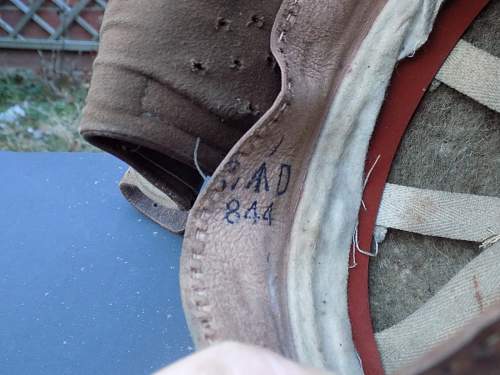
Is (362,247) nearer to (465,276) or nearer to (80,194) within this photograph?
(465,276)

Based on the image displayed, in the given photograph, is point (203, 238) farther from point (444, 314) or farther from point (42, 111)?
point (42, 111)

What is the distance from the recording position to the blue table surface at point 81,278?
0.70m

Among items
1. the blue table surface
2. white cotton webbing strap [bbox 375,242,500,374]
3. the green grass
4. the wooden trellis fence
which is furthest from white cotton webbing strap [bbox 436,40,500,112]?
the wooden trellis fence

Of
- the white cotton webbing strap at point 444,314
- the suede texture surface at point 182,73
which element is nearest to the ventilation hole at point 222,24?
the suede texture surface at point 182,73

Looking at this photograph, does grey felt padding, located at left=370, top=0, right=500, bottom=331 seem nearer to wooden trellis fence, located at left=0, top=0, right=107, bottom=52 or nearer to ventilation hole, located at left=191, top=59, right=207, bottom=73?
ventilation hole, located at left=191, top=59, right=207, bottom=73

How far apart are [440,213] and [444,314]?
0.26 ft

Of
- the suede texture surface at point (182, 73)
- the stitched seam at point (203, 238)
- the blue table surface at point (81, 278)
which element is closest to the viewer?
the stitched seam at point (203, 238)

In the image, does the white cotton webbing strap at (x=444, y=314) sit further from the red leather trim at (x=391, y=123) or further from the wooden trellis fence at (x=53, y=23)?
the wooden trellis fence at (x=53, y=23)

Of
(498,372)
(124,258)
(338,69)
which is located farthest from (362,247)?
(124,258)

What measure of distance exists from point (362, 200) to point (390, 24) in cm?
13

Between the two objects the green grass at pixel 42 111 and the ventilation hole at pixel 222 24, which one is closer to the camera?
the ventilation hole at pixel 222 24

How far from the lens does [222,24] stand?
0.54m

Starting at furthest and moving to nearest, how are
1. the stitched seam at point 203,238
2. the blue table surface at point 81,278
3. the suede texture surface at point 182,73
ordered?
the blue table surface at point 81,278 < the suede texture surface at point 182,73 < the stitched seam at point 203,238

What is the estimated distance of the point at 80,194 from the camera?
98 cm
